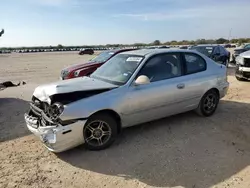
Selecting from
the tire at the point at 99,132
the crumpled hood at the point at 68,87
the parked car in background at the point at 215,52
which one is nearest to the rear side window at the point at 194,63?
the crumpled hood at the point at 68,87

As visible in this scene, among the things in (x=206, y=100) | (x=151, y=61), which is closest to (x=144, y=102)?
(x=151, y=61)

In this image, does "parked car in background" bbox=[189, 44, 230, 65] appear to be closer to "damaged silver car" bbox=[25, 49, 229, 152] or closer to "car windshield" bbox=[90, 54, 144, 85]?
"damaged silver car" bbox=[25, 49, 229, 152]

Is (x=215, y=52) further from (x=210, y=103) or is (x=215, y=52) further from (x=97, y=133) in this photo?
(x=97, y=133)

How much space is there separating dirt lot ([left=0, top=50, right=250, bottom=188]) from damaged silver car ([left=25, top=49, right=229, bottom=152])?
0.32m

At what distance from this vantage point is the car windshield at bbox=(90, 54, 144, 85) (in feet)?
15.9

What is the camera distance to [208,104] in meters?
6.04

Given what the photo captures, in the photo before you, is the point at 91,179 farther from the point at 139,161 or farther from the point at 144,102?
the point at 144,102

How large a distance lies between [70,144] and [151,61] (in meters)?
2.21

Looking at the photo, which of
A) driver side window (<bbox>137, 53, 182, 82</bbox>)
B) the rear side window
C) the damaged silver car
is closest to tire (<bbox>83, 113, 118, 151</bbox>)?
the damaged silver car

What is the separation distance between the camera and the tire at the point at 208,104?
5918 mm

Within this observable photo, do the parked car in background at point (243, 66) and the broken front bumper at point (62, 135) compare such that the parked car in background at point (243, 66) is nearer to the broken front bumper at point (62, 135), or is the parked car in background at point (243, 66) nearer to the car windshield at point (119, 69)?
the car windshield at point (119, 69)

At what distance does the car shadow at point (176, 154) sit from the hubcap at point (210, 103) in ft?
1.04

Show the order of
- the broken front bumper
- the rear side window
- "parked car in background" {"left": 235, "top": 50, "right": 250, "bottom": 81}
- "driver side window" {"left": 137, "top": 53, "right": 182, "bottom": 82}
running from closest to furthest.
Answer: the broken front bumper
"driver side window" {"left": 137, "top": 53, "right": 182, "bottom": 82}
the rear side window
"parked car in background" {"left": 235, "top": 50, "right": 250, "bottom": 81}

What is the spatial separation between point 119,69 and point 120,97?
89 centimetres
